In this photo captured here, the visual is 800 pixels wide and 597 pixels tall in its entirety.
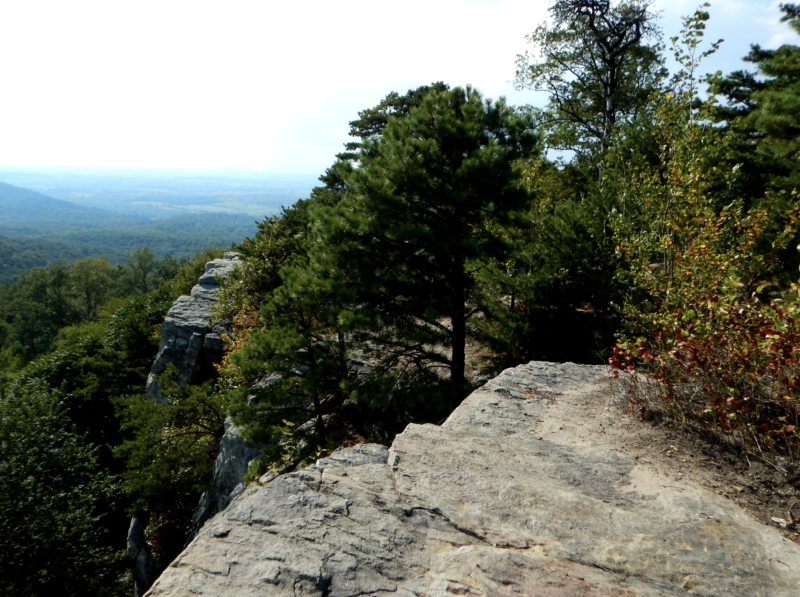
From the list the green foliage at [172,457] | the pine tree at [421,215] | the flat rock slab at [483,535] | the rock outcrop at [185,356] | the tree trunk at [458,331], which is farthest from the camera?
the green foliage at [172,457]

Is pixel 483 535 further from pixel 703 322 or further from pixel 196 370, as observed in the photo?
pixel 196 370

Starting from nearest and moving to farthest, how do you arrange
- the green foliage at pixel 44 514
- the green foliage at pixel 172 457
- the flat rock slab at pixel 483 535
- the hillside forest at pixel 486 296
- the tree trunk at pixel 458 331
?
1. the flat rock slab at pixel 483 535
2. the hillside forest at pixel 486 296
3. the tree trunk at pixel 458 331
4. the green foliage at pixel 44 514
5. the green foliage at pixel 172 457

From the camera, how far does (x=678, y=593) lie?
3.27 metres

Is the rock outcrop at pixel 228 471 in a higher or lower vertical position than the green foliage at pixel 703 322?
lower

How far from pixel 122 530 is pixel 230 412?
19397 mm

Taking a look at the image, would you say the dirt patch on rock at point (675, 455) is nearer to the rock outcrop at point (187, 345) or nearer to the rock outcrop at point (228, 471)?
the rock outcrop at point (228, 471)

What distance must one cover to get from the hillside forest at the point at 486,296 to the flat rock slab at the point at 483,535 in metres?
1.35

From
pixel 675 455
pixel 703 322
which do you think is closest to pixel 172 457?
pixel 675 455

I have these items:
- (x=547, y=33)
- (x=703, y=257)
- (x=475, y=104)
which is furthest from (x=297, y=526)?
(x=547, y=33)

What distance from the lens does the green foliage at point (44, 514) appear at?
14500mm

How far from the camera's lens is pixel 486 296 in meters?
11.7

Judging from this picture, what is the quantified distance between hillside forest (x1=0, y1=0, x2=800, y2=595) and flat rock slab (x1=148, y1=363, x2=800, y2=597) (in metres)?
1.35

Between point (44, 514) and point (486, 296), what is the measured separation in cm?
1631

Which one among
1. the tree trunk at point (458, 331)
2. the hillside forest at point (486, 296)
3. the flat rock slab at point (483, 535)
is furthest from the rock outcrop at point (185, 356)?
the flat rock slab at point (483, 535)
